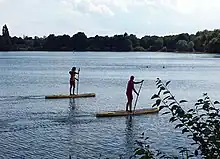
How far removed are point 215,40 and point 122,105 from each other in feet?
382

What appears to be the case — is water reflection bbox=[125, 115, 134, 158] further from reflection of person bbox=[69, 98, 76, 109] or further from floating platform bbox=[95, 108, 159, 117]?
reflection of person bbox=[69, 98, 76, 109]

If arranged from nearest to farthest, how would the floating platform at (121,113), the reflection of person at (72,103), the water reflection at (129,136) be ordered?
the water reflection at (129,136)
the floating platform at (121,113)
the reflection of person at (72,103)

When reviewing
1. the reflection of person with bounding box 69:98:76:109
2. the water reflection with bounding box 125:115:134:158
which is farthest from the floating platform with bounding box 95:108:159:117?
the reflection of person with bounding box 69:98:76:109

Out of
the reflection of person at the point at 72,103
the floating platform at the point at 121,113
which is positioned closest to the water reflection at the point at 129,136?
the floating platform at the point at 121,113

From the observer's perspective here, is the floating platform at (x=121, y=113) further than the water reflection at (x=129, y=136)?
Yes

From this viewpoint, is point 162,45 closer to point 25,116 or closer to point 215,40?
point 215,40

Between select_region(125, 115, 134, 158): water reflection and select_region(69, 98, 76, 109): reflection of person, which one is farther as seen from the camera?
select_region(69, 98, 76, 109): reflection of person

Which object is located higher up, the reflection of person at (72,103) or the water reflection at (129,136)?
the water reflection at (129,136)

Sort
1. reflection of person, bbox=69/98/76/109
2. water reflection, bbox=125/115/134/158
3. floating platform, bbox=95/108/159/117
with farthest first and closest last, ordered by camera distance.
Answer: reflection of person, bbox=69/98/76/109, floating platform, bbox=95/108/159/117, water reflection, bbox=125/115/134/158

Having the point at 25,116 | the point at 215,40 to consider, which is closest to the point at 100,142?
the point at 25,116

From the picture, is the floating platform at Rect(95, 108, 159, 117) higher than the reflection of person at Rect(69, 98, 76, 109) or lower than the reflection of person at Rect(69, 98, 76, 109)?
higher

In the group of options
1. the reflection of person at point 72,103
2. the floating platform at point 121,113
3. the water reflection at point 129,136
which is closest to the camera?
the water reflection at point 129,136

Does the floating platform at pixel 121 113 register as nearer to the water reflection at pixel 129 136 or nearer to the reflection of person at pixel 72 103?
the water reflection at pixel 129 136

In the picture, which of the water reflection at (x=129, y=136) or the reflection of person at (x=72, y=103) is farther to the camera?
the reflection of person at (x=72, y=103)
